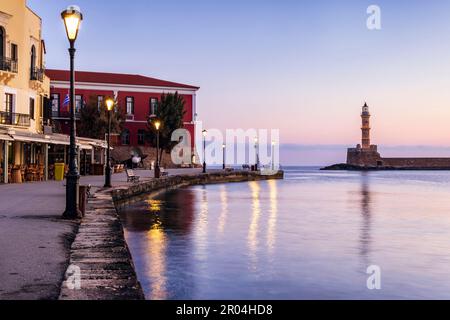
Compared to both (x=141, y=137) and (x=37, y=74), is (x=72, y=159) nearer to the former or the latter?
(x=37, y=74)

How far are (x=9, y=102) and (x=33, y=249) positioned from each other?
83.6 ft

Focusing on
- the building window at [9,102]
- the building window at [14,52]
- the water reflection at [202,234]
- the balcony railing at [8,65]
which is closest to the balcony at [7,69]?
the balcony railing at [8,65]

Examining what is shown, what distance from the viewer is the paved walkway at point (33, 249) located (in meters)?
6.09

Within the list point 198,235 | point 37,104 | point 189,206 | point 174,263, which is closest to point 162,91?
point 37,104

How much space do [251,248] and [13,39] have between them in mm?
23580

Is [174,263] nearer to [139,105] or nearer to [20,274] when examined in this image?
[20,274]

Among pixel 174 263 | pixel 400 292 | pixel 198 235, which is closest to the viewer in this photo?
pixel 400 292

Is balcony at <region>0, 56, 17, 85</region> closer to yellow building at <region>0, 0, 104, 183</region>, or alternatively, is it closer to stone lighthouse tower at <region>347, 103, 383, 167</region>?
yellow building at <region>0, 0, 104, 183</region>

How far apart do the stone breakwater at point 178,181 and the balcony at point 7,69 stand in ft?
31.5

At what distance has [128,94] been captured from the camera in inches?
2596

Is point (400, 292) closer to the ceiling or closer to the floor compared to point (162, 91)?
closer to the floor

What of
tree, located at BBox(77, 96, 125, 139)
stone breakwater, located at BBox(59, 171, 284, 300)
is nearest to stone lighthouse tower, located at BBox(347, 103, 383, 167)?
tree, located at BBox(77, 96, 125, 139)

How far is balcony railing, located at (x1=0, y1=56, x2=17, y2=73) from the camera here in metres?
30.7
